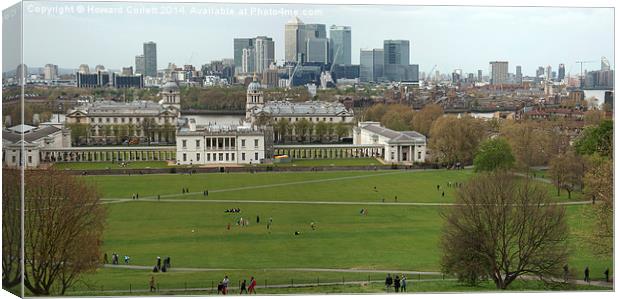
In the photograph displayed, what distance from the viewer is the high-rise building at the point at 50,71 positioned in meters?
18.6

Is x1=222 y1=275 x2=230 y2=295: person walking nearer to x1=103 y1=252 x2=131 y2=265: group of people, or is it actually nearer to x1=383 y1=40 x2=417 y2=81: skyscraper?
x1=103 y1=252 x2=131 y2=265: group of people

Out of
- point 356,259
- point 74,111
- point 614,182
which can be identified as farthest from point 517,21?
point 74,111

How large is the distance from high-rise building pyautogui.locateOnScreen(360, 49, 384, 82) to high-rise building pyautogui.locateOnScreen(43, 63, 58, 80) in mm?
5703

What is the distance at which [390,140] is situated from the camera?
26703 mm

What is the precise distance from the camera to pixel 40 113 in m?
19.5

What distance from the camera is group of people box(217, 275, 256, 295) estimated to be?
59.9ft

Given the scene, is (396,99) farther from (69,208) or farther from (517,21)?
(69,208)

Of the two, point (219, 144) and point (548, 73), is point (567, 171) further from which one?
point (219, 144)

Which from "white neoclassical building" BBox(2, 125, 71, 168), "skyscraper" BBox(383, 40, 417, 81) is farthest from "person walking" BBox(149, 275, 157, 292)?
"skyscraper" BBox(383, 40, 417, 81)

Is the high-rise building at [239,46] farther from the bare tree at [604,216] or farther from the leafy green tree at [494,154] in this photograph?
the leafy green tree at [494,154]

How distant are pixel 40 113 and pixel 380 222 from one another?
8012 millimetres

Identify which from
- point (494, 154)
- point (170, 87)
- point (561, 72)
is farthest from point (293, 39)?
point (494, 154)

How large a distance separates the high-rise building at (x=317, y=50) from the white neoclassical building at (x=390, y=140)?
170 inches

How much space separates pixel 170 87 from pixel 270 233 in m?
3.36
